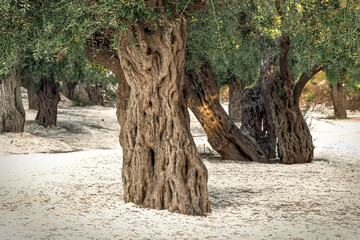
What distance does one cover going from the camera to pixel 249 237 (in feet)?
18.6

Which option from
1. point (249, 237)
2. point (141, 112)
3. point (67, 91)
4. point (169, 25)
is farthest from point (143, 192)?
point (67, 91)

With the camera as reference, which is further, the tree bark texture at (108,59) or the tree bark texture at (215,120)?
the tree bark texture at (215,120)

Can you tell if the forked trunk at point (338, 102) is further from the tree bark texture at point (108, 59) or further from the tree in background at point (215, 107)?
the tree bark texture at point (108, 59)

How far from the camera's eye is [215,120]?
38.0ft

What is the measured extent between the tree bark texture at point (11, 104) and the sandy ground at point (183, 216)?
407 centimetres

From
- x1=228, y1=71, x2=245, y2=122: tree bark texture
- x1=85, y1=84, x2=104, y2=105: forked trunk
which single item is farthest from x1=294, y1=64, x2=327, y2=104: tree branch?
x1=85, y1=84, x2=104, y2=105: forked trunk

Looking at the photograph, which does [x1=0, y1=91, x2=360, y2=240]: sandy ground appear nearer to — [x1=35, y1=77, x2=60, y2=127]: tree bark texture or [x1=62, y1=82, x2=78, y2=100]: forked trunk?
[x1=35, y1=77, x2=60, y2=127]: tree bark texture

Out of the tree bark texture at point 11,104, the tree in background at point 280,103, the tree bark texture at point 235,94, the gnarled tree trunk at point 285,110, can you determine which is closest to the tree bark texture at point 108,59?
the tree in background at point 280,103

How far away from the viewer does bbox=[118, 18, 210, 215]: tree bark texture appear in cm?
659

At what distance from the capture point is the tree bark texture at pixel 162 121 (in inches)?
259

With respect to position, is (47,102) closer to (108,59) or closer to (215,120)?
(215,120)

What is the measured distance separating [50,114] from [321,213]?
15.2m

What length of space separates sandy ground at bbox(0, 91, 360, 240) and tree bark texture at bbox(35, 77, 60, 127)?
7.34 metres

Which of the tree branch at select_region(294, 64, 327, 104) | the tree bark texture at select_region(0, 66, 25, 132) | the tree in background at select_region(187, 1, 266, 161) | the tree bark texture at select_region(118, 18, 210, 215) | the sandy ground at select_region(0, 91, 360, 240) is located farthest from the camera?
the tree bark texture at select_region(0, 66, 25, 132)
